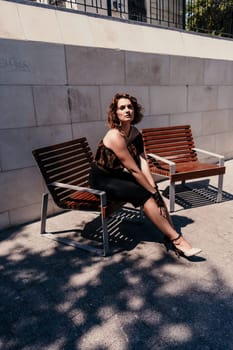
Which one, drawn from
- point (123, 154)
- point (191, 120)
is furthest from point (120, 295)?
point (191, 120)

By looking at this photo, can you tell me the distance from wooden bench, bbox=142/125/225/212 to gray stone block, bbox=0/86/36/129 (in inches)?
72.7

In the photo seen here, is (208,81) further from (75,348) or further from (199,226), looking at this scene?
(75,348)

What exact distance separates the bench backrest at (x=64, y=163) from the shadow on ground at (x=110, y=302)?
31.5 inches

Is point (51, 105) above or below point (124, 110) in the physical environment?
above

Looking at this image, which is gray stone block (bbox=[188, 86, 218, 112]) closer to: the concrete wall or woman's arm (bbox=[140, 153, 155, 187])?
the concrete wall

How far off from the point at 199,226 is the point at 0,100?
2879mm

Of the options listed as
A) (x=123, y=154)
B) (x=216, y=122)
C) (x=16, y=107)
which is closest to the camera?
(x=123, y=154)

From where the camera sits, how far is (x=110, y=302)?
2266mm

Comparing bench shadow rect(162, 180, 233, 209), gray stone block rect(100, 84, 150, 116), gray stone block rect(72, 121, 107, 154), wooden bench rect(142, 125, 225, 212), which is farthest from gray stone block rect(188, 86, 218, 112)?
gray stone block rect(72, 121, 107, 154)

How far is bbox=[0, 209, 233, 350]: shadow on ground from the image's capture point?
1.91m

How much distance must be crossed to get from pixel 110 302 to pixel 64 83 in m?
2.84

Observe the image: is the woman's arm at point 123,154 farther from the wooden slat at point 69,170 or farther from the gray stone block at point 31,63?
the gray stone block at point 31,63

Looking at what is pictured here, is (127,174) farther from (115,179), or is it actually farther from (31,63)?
(31,63)

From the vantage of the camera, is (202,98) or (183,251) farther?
(202,98)
